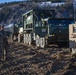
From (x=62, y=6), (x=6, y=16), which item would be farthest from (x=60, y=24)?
(x=6, y=16)

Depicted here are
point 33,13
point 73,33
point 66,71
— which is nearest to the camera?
point 66,71

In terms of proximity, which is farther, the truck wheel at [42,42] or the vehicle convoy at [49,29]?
the truck wheel at [42,42]

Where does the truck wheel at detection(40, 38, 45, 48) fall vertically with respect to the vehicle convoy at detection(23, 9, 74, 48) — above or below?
below

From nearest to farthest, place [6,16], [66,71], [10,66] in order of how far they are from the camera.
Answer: [66,71]
[10,66]
[6,16]

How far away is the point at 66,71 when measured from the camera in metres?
10.4

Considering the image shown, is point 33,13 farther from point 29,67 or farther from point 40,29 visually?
point 29,67

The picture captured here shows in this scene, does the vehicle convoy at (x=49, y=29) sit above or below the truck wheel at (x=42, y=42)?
above

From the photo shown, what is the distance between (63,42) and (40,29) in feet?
6.15

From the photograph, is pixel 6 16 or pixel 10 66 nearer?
pixel 10 66

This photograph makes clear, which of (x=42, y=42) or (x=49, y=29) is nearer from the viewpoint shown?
(x=49, y=29)

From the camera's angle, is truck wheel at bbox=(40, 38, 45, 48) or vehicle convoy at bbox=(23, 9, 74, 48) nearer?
vehicle convoy at bbox=(23, 9, 74, 48)

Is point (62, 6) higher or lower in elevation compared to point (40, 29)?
higher

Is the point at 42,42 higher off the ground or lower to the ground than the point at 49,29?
lower

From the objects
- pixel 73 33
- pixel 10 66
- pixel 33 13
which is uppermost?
pixel 33 13
